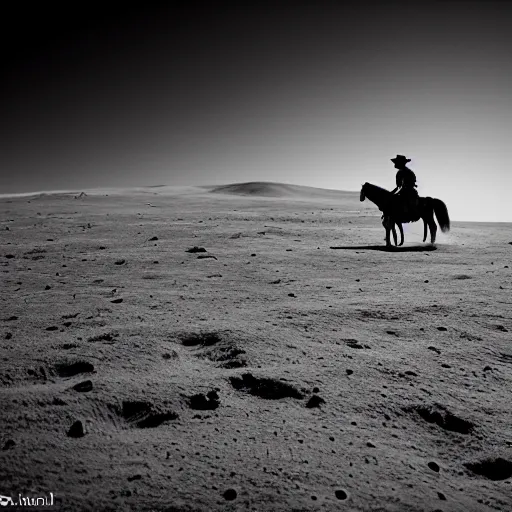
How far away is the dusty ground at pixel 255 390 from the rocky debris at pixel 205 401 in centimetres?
1

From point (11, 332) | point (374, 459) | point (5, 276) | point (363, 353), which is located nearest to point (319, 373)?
point (363, 353)

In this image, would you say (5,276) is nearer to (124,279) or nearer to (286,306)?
(124,279)

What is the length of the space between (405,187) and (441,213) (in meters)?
1.42

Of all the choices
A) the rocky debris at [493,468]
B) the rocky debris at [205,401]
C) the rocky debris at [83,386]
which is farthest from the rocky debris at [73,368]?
the rocky debris at [493,468]

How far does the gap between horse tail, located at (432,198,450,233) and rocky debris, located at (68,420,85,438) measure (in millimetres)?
9894

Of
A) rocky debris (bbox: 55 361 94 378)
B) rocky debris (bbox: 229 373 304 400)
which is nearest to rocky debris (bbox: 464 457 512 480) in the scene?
rocky debris (bbox: 229 373 304 400)

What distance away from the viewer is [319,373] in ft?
10.5

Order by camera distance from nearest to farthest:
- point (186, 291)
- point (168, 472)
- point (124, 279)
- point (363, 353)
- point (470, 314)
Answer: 1. point (168, 472)
2. point (363, 353)
3. point (470, 314)
4. point (186, 291)
5. point (124, 279)

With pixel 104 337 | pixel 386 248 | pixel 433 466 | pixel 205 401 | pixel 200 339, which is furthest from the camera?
pixel 386 248

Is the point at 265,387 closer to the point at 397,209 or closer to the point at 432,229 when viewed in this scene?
the point at 397,209

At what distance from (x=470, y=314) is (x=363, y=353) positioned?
1687 millimetres

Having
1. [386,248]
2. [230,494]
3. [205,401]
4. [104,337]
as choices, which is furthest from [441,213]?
[230,494]

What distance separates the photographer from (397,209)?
9.83m

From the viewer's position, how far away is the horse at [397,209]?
9766 millimetres
